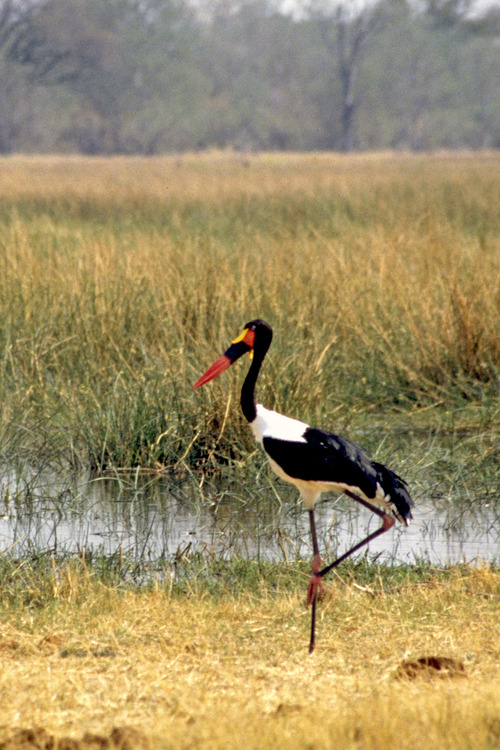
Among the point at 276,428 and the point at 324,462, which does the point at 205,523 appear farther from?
the point at 324,462

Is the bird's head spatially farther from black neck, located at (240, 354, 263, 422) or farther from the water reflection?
the water reflection

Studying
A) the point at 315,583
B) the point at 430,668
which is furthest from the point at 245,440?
the point at 430,668

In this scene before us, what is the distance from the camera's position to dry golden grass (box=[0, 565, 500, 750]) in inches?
103

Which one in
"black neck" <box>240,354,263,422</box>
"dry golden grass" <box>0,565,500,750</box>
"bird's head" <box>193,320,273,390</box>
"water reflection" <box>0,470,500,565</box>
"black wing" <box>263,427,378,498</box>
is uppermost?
"bird's head" <box>193,320,273,390</box>

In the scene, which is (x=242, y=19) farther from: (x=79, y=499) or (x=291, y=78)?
(x=79, y=499)

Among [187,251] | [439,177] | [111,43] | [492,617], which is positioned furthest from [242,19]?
[492,617]

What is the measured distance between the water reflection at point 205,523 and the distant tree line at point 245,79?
3551 cm

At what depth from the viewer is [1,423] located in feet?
19.2

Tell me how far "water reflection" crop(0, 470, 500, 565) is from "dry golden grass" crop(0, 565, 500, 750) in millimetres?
507

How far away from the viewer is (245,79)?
2245 inches

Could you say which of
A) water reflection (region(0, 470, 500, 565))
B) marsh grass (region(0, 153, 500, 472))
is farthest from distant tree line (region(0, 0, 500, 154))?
water reflection (region(0, 470, 500, 565))

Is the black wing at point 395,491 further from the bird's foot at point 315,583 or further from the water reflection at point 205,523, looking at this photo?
the water reflection at point 205,523

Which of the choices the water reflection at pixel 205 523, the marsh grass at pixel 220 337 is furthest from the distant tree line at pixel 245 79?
the water reflection at pixel 205 523

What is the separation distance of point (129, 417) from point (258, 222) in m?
8.27
